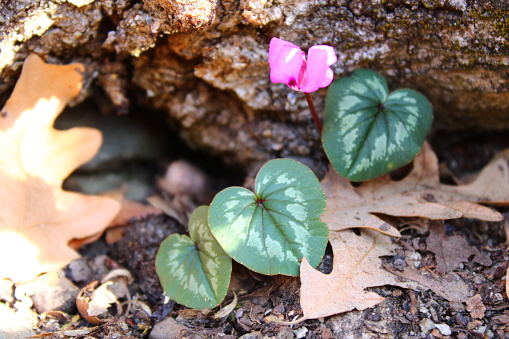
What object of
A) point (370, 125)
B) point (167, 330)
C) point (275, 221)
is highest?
point (370, 125)

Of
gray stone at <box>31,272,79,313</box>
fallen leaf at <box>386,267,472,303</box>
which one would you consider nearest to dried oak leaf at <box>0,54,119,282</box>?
gray stone at <box>31,272,79,313</box>

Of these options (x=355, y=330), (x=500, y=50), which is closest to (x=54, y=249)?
(x=355, y=330)

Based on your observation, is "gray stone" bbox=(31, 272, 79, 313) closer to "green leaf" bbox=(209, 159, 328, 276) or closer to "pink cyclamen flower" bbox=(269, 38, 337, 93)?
"green leaf" bbox=(209, 159, 328, 276)

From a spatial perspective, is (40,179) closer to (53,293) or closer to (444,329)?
(53,293)

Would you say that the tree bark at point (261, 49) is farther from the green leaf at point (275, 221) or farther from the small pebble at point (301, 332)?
the small pebble at point (301, 332)

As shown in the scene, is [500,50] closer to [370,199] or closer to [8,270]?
[370,199]

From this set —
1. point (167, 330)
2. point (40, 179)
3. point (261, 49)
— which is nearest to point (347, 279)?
point (167, 330)

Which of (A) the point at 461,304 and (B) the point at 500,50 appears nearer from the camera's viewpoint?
(A) the point at 461,304
